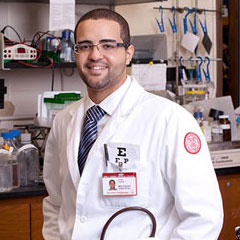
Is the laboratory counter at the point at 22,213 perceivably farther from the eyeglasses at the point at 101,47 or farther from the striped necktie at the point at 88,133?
the eyeglasses at the point at 101,47

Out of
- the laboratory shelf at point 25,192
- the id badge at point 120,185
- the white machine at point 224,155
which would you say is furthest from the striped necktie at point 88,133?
the white machine at point 224,155

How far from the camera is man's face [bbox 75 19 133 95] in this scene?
144cm

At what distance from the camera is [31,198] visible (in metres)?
2.27

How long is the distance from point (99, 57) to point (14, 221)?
3.62 feet

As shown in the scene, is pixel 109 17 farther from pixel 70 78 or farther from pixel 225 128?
pixel 70 78

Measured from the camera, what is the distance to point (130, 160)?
145 cm

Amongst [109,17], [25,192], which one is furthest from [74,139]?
[25,192]

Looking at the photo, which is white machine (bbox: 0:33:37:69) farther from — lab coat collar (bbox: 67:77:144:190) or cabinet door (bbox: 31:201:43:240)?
lab coat collar (bbox: 67:77:144:190)

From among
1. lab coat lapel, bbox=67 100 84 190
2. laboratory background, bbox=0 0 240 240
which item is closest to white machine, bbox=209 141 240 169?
laboratory background, bbox=0 0 240 240

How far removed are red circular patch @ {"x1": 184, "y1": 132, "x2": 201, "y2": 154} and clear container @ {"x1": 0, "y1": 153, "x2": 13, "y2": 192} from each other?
44.6 inches

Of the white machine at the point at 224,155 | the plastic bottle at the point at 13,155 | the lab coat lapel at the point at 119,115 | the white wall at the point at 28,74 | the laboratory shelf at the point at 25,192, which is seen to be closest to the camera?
the lab coat lapel at the point at 119,115

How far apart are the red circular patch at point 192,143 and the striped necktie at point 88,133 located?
11.4 inches

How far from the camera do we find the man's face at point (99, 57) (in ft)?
4.72

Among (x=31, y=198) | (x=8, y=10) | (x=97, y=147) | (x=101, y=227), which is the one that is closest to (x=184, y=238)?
(x=101, y=227)
